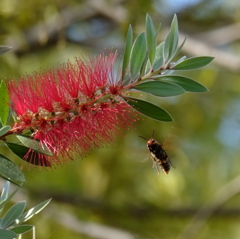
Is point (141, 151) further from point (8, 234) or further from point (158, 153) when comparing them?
point (8, 234)

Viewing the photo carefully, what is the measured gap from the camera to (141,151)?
3857 millimetres

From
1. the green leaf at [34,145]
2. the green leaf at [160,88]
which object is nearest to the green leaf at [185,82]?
the green leaf at [160,88]

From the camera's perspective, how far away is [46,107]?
57.9 inches

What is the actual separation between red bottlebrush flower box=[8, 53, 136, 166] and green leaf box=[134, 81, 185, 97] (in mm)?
51

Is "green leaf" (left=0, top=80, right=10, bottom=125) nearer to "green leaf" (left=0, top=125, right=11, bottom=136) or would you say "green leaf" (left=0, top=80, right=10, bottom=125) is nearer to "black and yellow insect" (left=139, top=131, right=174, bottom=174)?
"green leaf" (left=0, top=125, right=11, bottom=136)

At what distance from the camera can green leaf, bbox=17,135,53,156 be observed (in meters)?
1.38

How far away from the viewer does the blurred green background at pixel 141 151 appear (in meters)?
3.74

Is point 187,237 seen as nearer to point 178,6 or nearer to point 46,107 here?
point 178,6

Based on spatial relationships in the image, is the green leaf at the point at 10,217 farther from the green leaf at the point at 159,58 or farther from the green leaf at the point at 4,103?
the green leaf at the point at 159,58

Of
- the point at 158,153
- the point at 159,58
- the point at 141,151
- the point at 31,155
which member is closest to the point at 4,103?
the point at 31,155

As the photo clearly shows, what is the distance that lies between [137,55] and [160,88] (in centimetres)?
9

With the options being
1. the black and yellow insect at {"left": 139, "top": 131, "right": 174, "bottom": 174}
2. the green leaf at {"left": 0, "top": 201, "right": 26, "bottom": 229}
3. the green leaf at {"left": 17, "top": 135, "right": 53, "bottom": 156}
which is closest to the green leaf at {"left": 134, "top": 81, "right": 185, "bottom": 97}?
the green leaf at {"left": 17, "top": 135, "right": 53, "bottom": 156}

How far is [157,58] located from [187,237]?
8.54ft

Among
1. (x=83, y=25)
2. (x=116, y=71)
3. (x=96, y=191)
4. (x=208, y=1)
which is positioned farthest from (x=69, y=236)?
(x=116, y=71)
